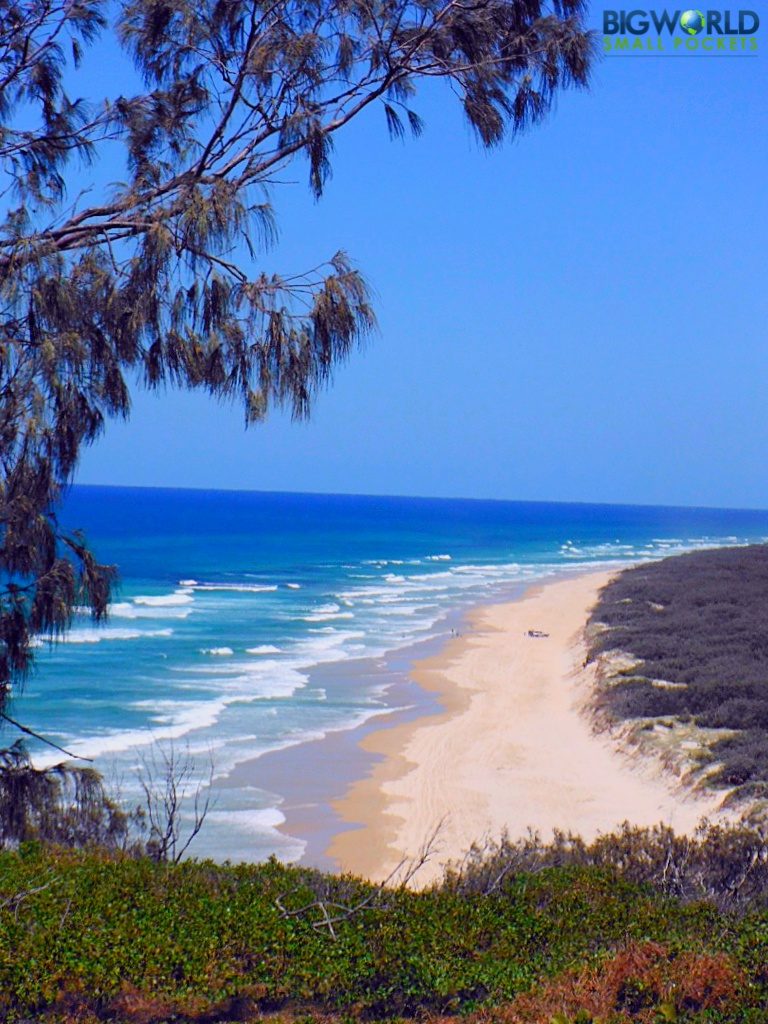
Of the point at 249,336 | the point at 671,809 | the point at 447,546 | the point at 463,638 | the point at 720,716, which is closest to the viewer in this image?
the point at 249,336

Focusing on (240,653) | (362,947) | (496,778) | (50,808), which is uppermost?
(50,808)

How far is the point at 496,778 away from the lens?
14852mm

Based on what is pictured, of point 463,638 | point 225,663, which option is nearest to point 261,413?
point 225,663

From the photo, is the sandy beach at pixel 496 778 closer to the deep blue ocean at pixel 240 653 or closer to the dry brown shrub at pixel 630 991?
the deep blue ocean at pixel 240 653

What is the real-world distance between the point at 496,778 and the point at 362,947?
31.5 feet

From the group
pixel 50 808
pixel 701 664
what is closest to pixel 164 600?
pixel 701 664

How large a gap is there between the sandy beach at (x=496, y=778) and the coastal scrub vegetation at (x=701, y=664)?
685mm

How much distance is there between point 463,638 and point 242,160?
25235 mm

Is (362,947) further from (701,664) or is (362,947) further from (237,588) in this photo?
(237,588)

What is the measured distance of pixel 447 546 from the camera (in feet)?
293

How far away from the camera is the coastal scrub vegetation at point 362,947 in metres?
4.87

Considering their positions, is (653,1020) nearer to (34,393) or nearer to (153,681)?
(34,393)

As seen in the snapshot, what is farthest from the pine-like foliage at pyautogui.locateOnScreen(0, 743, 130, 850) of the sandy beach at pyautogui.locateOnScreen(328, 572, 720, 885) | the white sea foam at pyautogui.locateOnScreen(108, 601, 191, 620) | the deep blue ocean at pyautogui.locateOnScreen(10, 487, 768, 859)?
the white sea foam at pyautogui.locateOnScreen(108, 601, 191, 620)

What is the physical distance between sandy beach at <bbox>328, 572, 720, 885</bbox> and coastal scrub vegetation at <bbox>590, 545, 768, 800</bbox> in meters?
0.68
